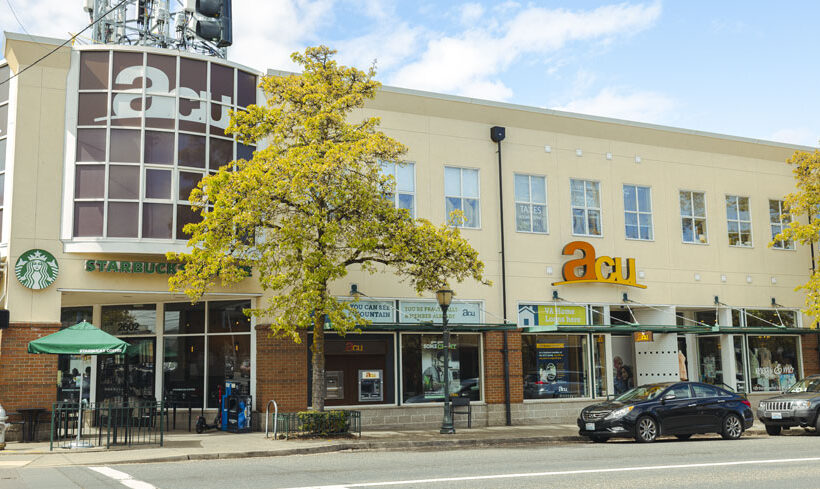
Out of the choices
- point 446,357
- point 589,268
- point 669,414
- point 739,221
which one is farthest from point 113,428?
point 739,221

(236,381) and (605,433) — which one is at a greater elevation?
(236,381)

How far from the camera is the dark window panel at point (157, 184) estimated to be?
1884 cm

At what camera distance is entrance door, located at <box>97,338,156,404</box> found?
2169 cm

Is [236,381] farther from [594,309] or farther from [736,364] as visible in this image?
[736,364]

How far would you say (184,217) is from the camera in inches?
748

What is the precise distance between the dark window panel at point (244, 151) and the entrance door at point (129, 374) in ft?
19.0

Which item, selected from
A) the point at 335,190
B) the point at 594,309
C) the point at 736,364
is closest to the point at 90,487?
the point at 335,190

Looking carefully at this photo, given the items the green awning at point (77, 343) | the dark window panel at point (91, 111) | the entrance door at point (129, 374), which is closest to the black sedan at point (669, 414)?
the green awning at point (77, 343)

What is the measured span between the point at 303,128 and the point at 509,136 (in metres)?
7.56

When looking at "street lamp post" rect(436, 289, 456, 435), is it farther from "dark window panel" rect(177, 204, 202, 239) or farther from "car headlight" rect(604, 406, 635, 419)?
"dark window panel" rect(177, 204, 202, 239)

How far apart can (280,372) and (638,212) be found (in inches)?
494

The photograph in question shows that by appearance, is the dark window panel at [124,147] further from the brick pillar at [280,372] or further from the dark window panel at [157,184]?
the brick pillar at [280,372]

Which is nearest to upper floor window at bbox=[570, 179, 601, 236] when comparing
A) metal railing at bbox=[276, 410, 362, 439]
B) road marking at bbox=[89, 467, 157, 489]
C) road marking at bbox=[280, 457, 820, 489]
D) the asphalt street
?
the asphalt street

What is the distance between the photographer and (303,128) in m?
18.2
